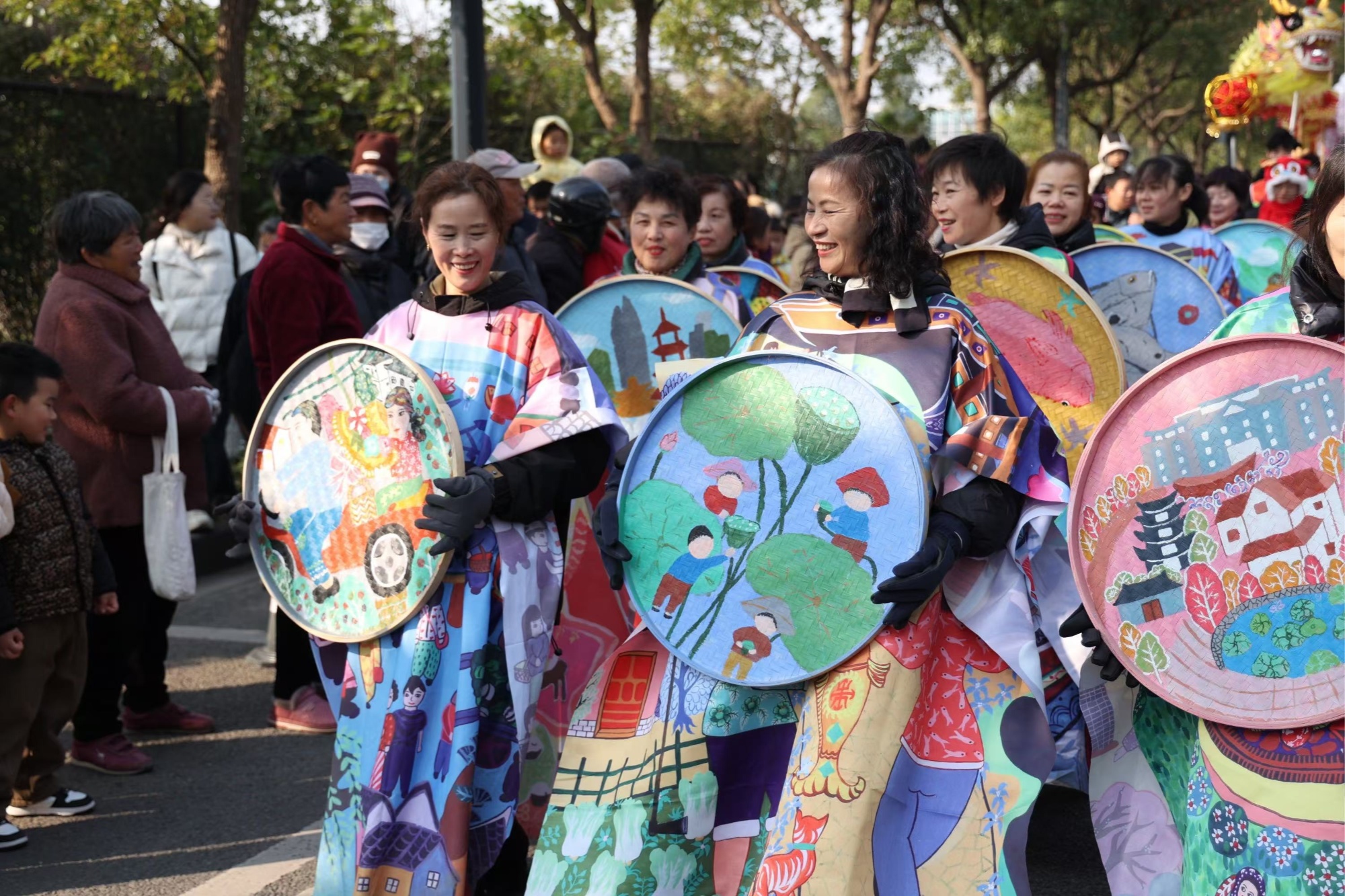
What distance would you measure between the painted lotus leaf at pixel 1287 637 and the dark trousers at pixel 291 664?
153 inches

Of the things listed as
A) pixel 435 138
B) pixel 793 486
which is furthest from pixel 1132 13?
pixel 793 486

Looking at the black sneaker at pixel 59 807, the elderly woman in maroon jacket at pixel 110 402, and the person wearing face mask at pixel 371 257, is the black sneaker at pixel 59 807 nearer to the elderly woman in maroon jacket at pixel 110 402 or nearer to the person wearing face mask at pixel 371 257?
the elderly woman in maroon jacket at pixel 110 402

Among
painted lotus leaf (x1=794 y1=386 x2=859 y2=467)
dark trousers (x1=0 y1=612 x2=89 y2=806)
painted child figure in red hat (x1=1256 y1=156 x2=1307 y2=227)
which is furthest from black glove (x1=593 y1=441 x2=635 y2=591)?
painted child figure in red hat (x1=1256 y1=156 x2=1307 y2=227)

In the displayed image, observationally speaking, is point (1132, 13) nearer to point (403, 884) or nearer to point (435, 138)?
point (435, 138)

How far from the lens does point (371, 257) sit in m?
6.14

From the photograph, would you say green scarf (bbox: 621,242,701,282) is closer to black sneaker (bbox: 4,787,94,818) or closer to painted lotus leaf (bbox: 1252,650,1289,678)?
black sneaker (bbox: 4,787,94,818)

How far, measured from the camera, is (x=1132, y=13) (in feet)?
80.2

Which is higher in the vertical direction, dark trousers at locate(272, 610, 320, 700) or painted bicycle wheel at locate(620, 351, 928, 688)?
painted bicycle wheel at locate(620, 351, 928, 688)

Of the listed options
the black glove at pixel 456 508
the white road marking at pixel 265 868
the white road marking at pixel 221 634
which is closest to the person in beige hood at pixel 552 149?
the white road marking at pixel 221 634

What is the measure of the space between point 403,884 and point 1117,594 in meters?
1.81

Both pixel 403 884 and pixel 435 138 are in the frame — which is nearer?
pixel 403 884

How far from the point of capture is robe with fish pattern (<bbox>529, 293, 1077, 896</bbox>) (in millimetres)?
2895

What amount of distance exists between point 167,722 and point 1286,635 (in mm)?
4237

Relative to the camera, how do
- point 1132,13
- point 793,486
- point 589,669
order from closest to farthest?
point 793,486, point 589,669, point 1132,13
